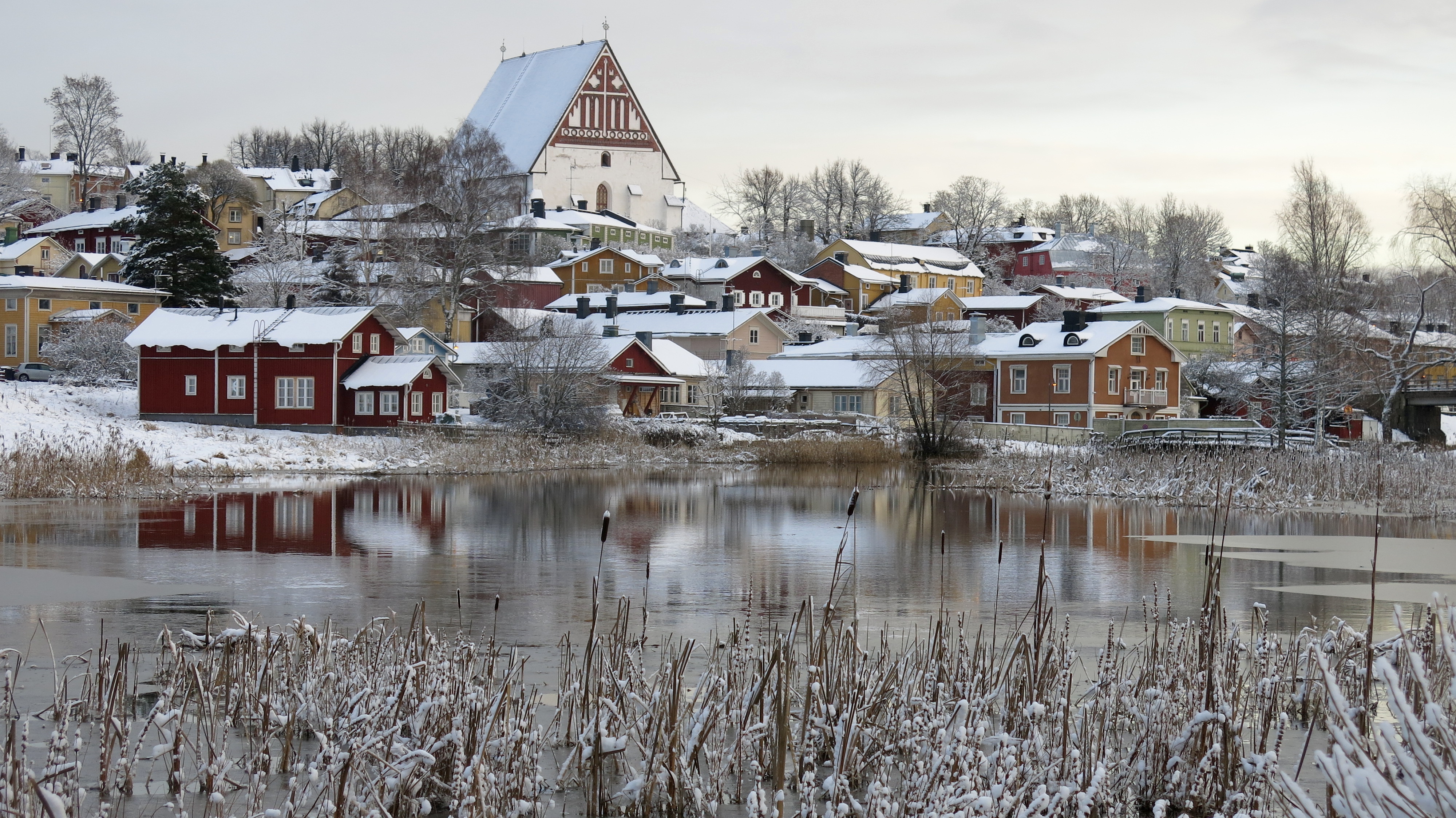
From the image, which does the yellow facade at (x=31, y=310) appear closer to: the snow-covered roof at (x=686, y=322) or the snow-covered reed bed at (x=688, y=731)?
the snow-covered roof at (x=686, y=322)

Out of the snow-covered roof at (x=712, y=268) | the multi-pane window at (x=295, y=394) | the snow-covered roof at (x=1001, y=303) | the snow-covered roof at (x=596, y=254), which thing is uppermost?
the snow-covered roof at (x=596, y=254)

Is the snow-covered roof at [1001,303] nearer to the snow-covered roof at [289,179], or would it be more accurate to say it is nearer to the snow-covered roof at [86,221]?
the snow-covered roof at [289,179]

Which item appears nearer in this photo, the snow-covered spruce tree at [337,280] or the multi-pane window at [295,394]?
the multi-pane window at [295,394]

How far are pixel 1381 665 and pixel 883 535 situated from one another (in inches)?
748

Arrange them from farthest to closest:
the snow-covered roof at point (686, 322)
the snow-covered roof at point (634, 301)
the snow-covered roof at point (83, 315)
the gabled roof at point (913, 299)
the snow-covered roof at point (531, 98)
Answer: the snow-covered roof at point (531, 98), the gabled roof at point (913, 299), the snow-covered roof at point (634, 301), the snow-covered roof at point (686, 322), the snow-covered roof at point (83, 315)

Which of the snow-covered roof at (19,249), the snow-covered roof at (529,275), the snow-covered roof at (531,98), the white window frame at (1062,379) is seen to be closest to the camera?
the white window frame at (1062,379)

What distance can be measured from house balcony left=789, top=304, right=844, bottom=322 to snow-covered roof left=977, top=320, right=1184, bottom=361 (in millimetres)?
23252

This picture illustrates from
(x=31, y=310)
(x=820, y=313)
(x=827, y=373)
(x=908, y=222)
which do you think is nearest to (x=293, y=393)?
(x=31, y=310)

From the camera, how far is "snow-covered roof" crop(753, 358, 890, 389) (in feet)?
204

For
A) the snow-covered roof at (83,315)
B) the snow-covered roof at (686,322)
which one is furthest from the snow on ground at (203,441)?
the snow-covered roof at (686,322)

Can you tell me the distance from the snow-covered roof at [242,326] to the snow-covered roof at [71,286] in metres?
13.2

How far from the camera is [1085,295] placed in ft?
304

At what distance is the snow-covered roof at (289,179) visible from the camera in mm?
104812

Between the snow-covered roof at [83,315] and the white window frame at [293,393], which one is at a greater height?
the snow-covered roof at [83,315]
